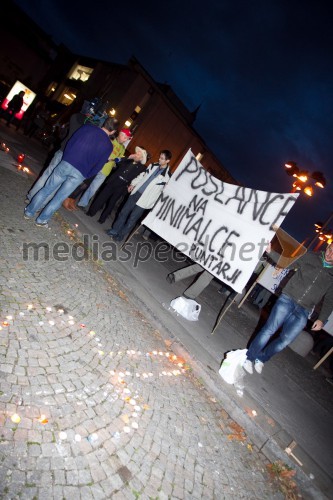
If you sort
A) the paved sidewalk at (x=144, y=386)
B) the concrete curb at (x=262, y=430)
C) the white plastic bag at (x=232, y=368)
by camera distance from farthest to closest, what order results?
the white plastic bag at (x=232, y=368)
the concrete curb at (x=262, y=430)
the paved sidewalk at (x=144, y=386)

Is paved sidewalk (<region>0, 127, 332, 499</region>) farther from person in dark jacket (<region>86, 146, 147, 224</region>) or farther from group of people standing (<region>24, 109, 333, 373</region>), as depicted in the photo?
person in dark jacket (<region>86, 146, 147, 224</region>)

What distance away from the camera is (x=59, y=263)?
4.24 meters

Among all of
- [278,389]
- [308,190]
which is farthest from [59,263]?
[308,190]

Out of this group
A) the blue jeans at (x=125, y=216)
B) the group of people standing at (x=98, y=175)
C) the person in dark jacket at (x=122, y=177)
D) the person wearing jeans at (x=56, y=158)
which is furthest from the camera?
the person in dark jacket at (x=122, y=177)

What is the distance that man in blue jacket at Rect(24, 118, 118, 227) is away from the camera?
184 inches

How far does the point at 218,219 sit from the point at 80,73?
35494 mm

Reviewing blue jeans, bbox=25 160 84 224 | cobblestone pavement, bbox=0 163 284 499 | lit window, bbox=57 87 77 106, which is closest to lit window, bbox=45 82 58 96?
lit window, bbox=57 87 77 106

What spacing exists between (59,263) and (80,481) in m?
2.95

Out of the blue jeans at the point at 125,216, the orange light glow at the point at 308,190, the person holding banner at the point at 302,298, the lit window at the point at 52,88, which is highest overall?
the orange light glow at the point at 308,190

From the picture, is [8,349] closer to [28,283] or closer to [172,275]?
[28,283]

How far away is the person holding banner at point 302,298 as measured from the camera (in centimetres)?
434

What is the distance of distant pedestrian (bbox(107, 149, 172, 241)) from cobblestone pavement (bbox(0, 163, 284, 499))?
2.74 meters

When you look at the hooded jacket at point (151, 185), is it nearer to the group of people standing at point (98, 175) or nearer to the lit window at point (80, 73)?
the group of people standing at point (98, 175)

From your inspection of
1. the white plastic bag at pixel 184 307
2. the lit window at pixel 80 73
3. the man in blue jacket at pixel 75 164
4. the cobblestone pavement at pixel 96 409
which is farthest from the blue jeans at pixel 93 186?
the lit window at pixel 80 73
